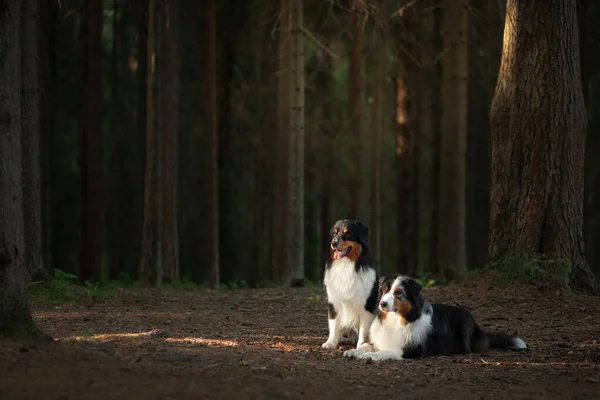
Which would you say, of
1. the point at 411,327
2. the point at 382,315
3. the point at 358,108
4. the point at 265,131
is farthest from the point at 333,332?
the point at 265,131

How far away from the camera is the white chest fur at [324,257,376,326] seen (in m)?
10.8

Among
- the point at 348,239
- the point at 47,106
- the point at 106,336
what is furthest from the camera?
the point at 47,106

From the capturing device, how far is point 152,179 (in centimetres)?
2175

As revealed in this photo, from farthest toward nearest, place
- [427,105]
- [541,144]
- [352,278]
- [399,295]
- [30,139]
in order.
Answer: [427,105]
[30,139]
[541,144]
[352,278]
[399,295]

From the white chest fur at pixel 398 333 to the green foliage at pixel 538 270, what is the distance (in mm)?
5423

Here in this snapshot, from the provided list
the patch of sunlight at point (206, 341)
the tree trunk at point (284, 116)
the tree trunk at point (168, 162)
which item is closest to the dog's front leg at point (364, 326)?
the patch of sunlight at point (206, 341)

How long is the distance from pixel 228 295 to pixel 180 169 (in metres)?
19.6

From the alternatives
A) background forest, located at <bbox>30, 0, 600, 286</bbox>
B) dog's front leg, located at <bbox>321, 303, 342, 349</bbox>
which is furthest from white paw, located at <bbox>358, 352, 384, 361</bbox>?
background forest, located at <bbox>30, 0, 600, 286</bbox>

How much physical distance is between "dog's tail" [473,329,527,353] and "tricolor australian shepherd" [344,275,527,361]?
0.20ft

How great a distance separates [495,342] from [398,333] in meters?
1.74

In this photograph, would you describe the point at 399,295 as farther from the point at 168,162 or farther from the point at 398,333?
the point at 168,162

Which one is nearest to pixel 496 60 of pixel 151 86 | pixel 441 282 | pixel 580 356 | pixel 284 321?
pixel 441 282

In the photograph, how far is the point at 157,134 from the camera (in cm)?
2159

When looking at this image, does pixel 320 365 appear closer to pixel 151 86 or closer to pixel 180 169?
pixel 151 86
